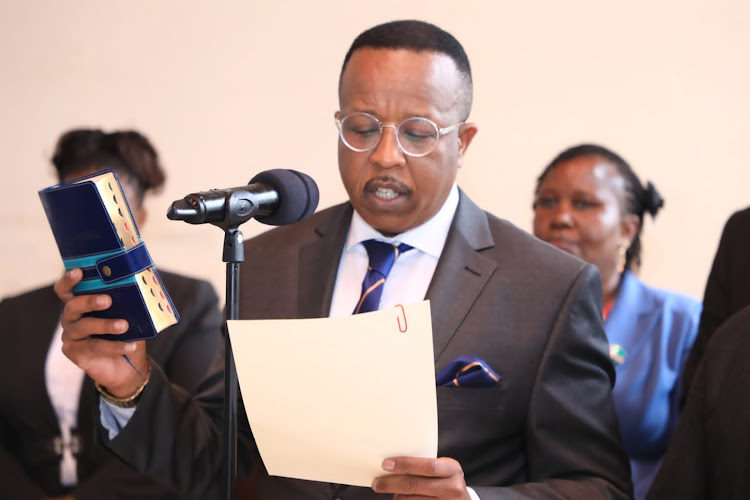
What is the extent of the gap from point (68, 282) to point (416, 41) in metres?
0.85

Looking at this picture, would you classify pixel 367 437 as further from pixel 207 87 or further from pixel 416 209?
pixel 207 87

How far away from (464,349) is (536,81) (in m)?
2.32

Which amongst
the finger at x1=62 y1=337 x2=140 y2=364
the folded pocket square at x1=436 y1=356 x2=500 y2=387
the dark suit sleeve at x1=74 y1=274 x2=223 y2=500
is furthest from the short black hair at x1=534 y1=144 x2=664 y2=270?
the finger at x1=62 y1=337 x2=140 y2=364

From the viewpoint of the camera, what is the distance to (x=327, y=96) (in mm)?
3893

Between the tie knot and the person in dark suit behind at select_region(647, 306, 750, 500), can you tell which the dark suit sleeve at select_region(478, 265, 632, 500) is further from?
the tie knot

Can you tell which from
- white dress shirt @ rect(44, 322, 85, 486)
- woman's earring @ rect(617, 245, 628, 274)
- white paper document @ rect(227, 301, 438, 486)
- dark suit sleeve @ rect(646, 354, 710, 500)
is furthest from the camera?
woman's earring @ rect(617, 245, 628, 274)

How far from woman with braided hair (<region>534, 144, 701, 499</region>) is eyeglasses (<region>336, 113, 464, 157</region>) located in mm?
1251

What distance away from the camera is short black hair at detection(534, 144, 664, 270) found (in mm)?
3299

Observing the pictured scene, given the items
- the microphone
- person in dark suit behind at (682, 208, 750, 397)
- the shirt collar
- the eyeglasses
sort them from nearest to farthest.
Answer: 1. the microphone
2. the eyeglasses
3. the shirt collar
4. person in dark suit behind at (682, 208, 750, 397)

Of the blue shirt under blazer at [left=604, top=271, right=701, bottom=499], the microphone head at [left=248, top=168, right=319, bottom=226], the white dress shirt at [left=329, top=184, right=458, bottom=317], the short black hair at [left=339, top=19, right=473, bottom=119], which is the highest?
the short black hair at [left=339, top=19, right=473, bottom=119]

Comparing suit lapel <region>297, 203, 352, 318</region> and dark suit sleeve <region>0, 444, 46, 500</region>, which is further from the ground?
suit lapel <region>297, 203, 352, 318</region>

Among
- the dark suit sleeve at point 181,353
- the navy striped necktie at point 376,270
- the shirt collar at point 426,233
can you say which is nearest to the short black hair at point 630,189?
the dark suit sleeve at point 181,353

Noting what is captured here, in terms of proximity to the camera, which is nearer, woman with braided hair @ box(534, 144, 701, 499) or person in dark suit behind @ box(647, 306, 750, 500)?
person in dark suit behind @ box(647, 306, 750, 500)

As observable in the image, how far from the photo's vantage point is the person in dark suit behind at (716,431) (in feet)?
4.72
